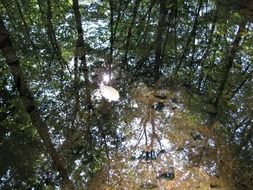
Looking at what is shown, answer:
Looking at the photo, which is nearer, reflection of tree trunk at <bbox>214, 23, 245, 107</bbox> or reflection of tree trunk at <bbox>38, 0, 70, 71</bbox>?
reflection of tree trunk at <bbox>214, 23, 245, 107</bbox>

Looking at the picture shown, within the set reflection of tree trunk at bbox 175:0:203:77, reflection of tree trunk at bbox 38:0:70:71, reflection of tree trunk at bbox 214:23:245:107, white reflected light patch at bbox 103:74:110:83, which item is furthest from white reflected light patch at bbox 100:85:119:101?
reflection of tree trunk at bbox 214:23:245:107

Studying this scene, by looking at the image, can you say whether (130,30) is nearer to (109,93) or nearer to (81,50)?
(81,50)

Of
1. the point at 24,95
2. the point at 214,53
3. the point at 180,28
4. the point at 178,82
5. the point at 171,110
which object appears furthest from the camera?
the point at 180,28

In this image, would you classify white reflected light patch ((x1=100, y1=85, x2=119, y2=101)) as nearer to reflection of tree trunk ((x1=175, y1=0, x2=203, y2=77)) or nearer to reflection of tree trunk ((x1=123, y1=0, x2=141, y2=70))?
reflection of tree trunk ((x1=123, y1=0, x2=141, y2=70))

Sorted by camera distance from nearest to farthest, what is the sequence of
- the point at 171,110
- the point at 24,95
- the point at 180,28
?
the point at 24,95 → the point at 171,110 → the point at 180,28

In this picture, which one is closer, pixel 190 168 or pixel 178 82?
pixel 190 168

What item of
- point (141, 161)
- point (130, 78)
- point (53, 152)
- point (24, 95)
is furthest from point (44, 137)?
point (130, 78)

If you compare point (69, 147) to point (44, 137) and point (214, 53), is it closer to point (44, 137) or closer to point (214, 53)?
point (44, 137)

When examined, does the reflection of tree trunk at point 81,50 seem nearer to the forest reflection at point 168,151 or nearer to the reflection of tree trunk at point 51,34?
the reflection of tree trunk at point 51,34
